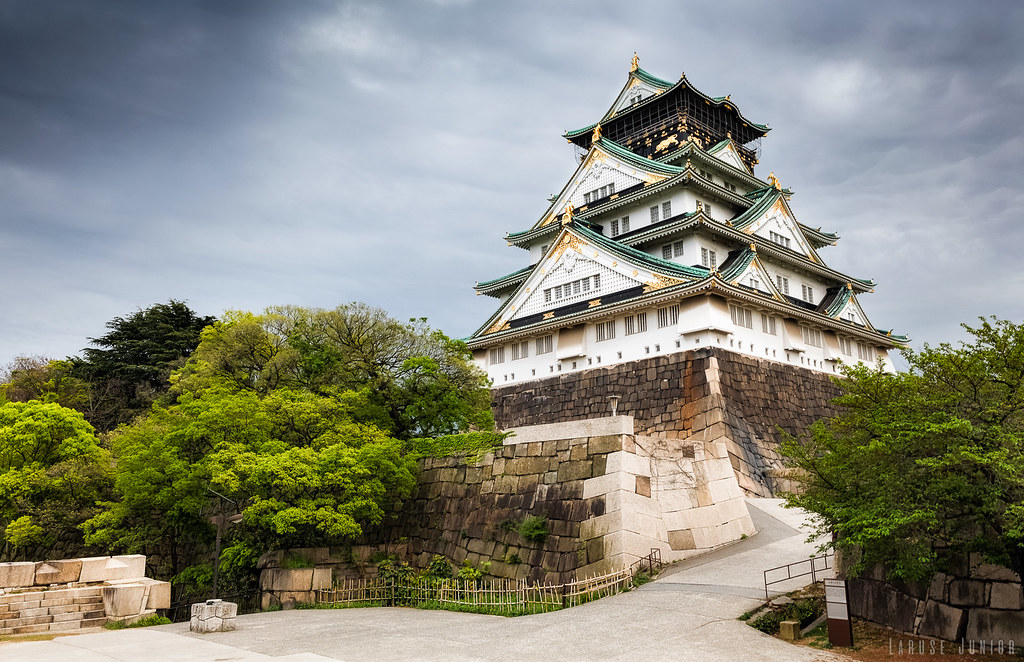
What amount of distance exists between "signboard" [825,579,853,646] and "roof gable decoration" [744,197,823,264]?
23735mm

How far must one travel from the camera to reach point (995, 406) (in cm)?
931

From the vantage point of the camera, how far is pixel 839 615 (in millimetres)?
10383

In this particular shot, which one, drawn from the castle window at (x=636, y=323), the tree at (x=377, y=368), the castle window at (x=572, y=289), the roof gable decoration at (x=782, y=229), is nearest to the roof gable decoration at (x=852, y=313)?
the roof gable decoration at (x=782, y=229)

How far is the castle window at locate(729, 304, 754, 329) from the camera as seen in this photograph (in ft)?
88.5

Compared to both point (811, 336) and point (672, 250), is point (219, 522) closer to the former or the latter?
point (672, 250)

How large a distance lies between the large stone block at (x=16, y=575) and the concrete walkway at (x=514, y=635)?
3.53 metres

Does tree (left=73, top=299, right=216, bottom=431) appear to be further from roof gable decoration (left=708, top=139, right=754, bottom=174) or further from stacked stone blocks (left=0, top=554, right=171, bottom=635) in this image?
roof gable decoration (left=708, top=139, right=754, bottom=174)

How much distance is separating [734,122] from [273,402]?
3158cm

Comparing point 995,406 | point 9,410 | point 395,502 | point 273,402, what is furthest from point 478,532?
point 9,410

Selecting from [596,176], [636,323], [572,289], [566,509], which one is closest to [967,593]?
[566,509]

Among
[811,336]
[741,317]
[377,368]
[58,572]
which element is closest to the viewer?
[58,572]

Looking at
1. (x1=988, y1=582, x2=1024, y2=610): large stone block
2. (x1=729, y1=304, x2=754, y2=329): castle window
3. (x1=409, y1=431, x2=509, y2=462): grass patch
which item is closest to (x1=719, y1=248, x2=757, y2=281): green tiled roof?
(x1=729, y1=304, x2=754, y2=329): castle window

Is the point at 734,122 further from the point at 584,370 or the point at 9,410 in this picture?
the point at 9,410

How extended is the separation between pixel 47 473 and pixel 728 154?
32621 millimetres
